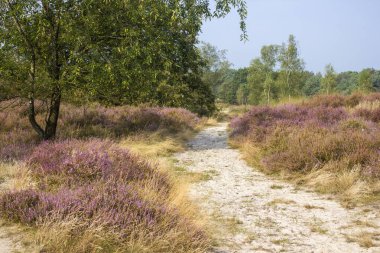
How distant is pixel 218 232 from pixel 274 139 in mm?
5748

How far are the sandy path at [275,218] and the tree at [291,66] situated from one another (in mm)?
47140

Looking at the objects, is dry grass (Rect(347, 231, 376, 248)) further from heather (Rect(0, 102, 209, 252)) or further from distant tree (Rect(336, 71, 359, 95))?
distant tree (Rect(336, 71, 359, 95))

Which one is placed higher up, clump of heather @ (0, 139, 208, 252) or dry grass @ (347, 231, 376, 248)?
clump of heather @ (0, 139, 208, 252)

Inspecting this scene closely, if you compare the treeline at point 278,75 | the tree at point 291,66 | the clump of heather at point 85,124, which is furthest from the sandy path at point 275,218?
the tree at point 291,66

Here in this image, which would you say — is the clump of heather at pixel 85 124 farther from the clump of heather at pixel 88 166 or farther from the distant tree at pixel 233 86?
the distant tree at pixel 233 86

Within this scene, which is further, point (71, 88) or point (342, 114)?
point (342, 114)

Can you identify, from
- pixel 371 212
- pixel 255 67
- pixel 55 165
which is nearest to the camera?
pixel 371 212

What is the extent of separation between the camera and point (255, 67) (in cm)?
7075

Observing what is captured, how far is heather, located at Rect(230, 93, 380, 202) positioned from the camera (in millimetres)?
7293

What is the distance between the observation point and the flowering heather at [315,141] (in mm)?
8078

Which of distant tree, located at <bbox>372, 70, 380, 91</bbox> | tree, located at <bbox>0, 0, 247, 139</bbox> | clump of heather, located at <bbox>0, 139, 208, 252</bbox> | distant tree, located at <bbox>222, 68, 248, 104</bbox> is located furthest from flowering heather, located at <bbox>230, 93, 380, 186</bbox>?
distant tree, located at <bbox>372, 70, 380, 91</bbox>

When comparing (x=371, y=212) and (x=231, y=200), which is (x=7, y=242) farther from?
Result: (x=371, y=212)

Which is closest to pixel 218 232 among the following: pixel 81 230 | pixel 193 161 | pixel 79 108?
pixel 81 230

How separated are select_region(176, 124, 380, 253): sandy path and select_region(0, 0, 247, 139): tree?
394 centimetres
